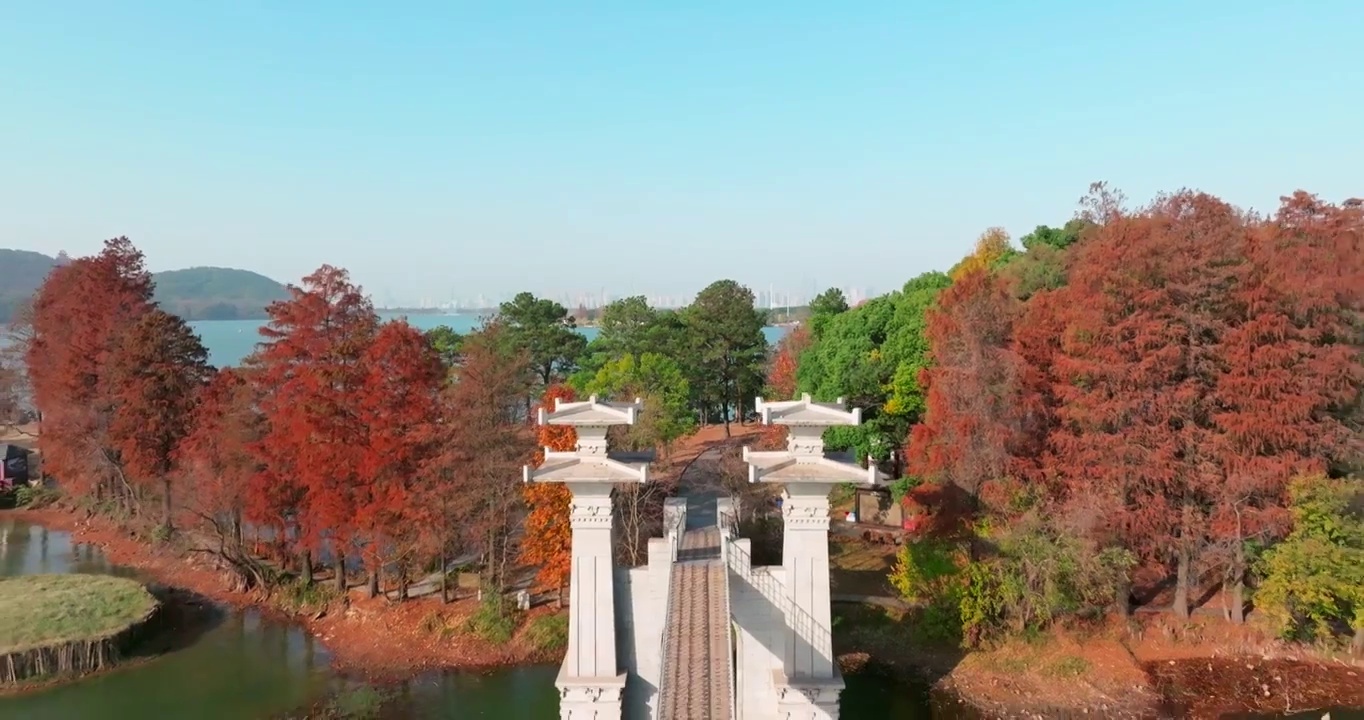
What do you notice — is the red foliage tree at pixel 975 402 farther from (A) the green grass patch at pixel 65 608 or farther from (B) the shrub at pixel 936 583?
(A) the green grass patch at pixel 65 608

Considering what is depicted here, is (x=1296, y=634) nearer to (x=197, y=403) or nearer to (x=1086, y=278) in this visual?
(x=1086, y=278)

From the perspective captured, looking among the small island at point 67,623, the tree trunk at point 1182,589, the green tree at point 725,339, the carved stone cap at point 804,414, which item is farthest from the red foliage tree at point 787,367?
the small island at point 67,623

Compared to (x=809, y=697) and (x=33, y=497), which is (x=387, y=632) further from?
(x=33, y=497)

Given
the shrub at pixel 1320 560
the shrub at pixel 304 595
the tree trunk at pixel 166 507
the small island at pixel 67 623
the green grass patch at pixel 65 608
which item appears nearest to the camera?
the shrub at pixel 1320 560

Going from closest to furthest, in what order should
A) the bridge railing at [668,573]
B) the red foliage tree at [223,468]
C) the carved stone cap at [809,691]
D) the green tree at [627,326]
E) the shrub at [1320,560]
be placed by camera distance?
the bridge railing at [668,573], the carved stone cap at [809,691], the shrub at [1320,560], the red foliage tree at [223,468], the green tree at [627,326]

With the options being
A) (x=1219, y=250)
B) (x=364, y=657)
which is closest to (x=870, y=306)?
(x=1219, y=250)

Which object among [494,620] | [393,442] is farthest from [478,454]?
[494,620]
